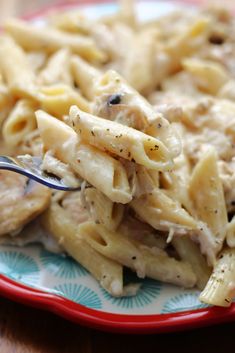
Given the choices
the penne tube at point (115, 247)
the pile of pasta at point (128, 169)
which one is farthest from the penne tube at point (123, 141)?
the penne tube at point (115, 247)

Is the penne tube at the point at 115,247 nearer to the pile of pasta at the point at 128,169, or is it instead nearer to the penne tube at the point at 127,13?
the pile of pasta at the point at 128,169

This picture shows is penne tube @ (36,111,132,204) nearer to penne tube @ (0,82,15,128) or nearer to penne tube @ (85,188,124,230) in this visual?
penne tube @ (85,188,124,230)

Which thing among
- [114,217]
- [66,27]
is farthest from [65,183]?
[66,27]

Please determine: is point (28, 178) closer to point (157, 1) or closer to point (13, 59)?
point (13, 59)

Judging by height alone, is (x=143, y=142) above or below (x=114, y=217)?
above

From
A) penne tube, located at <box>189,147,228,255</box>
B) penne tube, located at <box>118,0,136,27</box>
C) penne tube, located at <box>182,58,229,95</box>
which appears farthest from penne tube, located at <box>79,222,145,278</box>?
penne tube, located at <box>118,0,136,27</box>

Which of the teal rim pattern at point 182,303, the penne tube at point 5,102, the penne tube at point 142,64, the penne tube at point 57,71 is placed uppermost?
the penne tube at point 142,64
